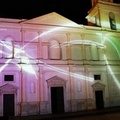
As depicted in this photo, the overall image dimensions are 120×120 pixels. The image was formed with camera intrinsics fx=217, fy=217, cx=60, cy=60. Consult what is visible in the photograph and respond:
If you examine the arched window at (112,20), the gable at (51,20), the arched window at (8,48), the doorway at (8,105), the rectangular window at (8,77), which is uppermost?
the arched window at (112,20)

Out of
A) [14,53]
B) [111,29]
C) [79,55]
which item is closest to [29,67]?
[14,53]

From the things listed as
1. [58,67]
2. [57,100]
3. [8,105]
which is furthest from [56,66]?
[8,105]

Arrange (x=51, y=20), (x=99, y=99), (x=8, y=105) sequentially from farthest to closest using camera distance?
(x=99, y=99) → (x=51, y=20) → (x=8, y=105)

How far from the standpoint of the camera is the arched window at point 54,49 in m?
21.3

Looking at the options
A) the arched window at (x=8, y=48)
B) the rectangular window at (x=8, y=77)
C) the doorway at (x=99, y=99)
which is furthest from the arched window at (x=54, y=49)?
the doorway at (x=99, y=99)

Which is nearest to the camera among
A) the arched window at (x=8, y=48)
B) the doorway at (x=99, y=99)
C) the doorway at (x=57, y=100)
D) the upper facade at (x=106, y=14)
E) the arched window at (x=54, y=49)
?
the arched window at (x=8, y=48)

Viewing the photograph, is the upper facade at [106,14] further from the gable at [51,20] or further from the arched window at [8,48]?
the arched window at [8,48]

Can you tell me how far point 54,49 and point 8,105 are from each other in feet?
22.6

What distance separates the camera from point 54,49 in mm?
21562

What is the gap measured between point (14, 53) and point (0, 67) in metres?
1.81

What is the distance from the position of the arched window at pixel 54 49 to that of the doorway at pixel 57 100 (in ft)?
10.3

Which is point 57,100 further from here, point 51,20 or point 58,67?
point 51,20

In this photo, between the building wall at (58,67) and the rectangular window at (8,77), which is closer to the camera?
the rectangular window at (8,77)

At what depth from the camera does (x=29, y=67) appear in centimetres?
2005
